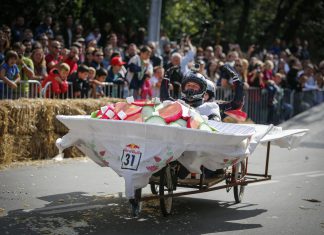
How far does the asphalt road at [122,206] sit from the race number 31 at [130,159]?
0.70 metres

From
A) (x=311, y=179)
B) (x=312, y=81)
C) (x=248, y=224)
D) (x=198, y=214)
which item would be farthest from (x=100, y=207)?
(x=312, y=81)

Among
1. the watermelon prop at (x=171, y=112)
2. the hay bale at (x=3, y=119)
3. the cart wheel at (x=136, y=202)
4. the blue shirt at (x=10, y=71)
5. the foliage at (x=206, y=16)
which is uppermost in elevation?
the foliage at (x=206, y=16)

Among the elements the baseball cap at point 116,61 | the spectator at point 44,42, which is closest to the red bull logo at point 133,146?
the baseball cap at point 116,61

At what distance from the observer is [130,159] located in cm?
862

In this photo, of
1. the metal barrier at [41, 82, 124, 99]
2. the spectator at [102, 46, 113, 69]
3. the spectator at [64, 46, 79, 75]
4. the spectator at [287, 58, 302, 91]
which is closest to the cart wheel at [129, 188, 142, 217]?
the metal barrier at [41, 82, 124, 99]

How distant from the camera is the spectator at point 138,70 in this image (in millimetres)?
17375

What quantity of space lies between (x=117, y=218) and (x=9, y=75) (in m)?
6.10

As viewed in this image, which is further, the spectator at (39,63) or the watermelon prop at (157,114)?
the spectator at (39,63)

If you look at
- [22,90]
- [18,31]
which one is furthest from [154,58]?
[22,90]

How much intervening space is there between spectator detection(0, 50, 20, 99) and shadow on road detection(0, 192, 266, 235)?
4184 mm

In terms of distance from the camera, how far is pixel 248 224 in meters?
9.33

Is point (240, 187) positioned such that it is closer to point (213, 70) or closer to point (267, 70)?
point (213, 70)

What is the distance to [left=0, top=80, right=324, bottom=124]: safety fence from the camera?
14875 mm

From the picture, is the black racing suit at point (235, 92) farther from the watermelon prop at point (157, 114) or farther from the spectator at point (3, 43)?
the spectator at point (3, 43)
